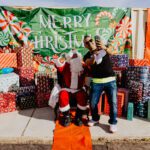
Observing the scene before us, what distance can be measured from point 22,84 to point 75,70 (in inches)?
86.1

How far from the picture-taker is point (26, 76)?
737 cm

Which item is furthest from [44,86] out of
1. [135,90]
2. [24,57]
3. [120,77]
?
[135,90]

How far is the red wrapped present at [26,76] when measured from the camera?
24.0 feet

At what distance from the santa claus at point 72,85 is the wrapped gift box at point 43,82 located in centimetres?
110

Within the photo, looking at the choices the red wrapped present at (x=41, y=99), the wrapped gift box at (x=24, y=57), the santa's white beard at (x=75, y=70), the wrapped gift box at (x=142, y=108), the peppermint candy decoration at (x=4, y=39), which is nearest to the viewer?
the santa's white beard at (x=75, y=70)

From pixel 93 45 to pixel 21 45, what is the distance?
3758 mm

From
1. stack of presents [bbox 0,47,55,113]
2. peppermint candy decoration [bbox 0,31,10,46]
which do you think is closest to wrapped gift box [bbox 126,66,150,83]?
stack of presents [bbox 0,47,55,113]

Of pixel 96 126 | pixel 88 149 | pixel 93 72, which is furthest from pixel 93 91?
pixel 88 149

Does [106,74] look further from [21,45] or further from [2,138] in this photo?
[21,45]

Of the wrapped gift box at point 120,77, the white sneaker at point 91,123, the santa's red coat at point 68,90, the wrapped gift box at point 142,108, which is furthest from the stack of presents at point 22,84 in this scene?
the wrapped gift box at point 142,108

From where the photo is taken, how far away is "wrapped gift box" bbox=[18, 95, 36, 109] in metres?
6.79

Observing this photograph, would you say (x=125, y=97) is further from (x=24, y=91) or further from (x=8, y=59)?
(x=8, y=59)

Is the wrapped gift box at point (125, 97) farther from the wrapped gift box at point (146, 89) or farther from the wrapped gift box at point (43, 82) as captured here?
the wrapped gift box at point (43, 82)

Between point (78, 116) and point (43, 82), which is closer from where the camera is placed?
point (78, 116)
